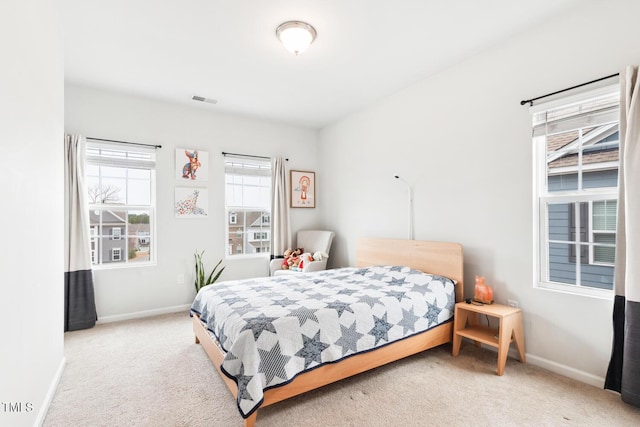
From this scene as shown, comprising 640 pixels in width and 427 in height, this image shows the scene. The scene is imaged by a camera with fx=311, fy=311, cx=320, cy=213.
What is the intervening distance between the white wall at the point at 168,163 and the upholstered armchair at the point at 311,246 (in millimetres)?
296

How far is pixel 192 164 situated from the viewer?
4.13 meters

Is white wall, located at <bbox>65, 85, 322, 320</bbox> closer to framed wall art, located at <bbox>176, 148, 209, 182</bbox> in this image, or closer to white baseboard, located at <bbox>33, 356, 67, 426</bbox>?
framed wall art, located at <bbox>176, 148, 209, 182</bbox>

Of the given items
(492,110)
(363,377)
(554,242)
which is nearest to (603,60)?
(492,110)

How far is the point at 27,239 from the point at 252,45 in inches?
84.5

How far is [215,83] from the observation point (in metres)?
3.44

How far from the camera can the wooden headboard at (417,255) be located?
291 centimetres

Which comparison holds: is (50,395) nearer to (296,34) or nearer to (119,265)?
(119,265)

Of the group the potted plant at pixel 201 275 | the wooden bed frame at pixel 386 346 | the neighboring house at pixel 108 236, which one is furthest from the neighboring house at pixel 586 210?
the neighboring house at pixel 108 236

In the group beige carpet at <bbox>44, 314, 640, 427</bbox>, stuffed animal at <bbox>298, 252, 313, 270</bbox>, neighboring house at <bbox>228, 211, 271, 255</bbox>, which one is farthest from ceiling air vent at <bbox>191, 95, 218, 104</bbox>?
beige carpet at <bbox>44, 314, 640, 427</bbox>

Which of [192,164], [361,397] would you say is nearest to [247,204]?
[192,164]

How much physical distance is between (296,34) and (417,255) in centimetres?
236

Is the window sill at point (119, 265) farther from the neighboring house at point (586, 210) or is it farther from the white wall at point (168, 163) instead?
the neighboring house at point (586, 210)

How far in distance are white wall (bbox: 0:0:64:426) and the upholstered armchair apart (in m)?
2.51

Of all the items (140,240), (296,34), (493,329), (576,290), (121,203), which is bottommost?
(493,329)
